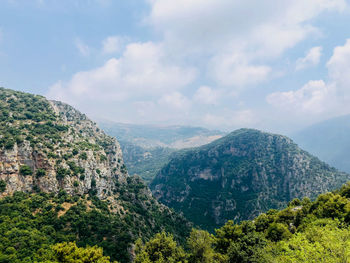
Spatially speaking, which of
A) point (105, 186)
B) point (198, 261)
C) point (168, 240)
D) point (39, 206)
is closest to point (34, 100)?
point (105, 186)

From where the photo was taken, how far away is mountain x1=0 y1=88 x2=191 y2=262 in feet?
185

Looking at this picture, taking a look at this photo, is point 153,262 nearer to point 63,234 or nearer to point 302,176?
point 63,234

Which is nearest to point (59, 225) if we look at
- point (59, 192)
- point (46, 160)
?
point (59, 192)

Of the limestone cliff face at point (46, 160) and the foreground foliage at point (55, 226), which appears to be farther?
the limestone cliff face at point (46, 160)

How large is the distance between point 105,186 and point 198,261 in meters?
65.8

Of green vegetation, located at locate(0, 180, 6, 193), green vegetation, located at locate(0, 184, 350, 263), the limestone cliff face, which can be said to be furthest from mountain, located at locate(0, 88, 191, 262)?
green vegetation, located at locate(0, 184, 350, 263)

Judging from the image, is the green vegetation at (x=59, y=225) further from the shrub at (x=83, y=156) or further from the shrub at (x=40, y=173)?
the shrub at (x=83, y=156)

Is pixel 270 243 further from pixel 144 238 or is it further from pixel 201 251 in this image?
pixel 144 238

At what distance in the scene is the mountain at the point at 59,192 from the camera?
56.4 meters

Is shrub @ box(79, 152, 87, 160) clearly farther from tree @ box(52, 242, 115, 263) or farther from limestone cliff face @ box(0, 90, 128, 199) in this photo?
tree @ box(52, 242, 115, 263)

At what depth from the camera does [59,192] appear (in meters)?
70.1

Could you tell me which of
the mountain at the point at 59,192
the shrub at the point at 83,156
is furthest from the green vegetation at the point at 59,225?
the shrub at the point at 83,156

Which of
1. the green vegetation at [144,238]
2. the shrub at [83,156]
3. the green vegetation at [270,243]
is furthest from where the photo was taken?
the shrub at [83,156]

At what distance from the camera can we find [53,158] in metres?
74.9
